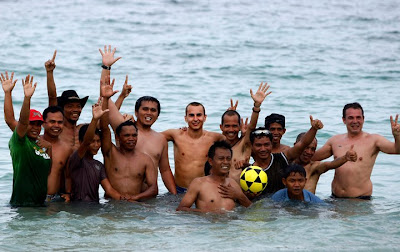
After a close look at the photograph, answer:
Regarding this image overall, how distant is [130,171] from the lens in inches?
418

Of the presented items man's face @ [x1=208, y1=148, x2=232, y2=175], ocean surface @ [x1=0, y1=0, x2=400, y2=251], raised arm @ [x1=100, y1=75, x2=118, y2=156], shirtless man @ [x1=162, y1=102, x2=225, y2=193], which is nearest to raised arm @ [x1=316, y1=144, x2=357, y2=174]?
ocean surface @ [x1=0, y1=0, x2=400, y2=251]

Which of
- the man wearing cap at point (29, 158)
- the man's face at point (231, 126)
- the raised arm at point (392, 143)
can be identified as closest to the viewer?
the man wearing cap at point (29, 158)

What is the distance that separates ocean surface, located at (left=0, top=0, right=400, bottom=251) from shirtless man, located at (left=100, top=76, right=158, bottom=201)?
27 cm

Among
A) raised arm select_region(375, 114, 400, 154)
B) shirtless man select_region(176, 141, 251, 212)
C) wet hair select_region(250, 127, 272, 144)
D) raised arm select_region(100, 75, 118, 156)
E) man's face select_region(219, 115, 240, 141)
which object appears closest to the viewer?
shirtless man select_region(176, 141, 251, 212)

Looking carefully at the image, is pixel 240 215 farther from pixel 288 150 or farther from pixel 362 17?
pixel 362 17

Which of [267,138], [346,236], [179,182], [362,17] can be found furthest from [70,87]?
[362,17]

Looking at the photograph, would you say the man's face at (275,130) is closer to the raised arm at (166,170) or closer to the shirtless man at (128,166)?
the raised arm at (166,170)

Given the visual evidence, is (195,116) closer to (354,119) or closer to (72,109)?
(72,109)

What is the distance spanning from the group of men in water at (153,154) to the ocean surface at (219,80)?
27 cm

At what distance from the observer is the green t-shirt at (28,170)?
9.45m

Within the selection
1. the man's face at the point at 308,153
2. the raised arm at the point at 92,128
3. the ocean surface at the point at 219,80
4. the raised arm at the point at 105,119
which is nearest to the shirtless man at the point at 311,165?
the man's face at the point at 308,153

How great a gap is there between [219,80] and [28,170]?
47.3ft

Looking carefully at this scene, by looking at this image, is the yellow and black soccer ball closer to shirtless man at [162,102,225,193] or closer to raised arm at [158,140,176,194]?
shirtless man at [162,102,225,193]

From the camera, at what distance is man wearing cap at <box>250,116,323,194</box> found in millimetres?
10477
